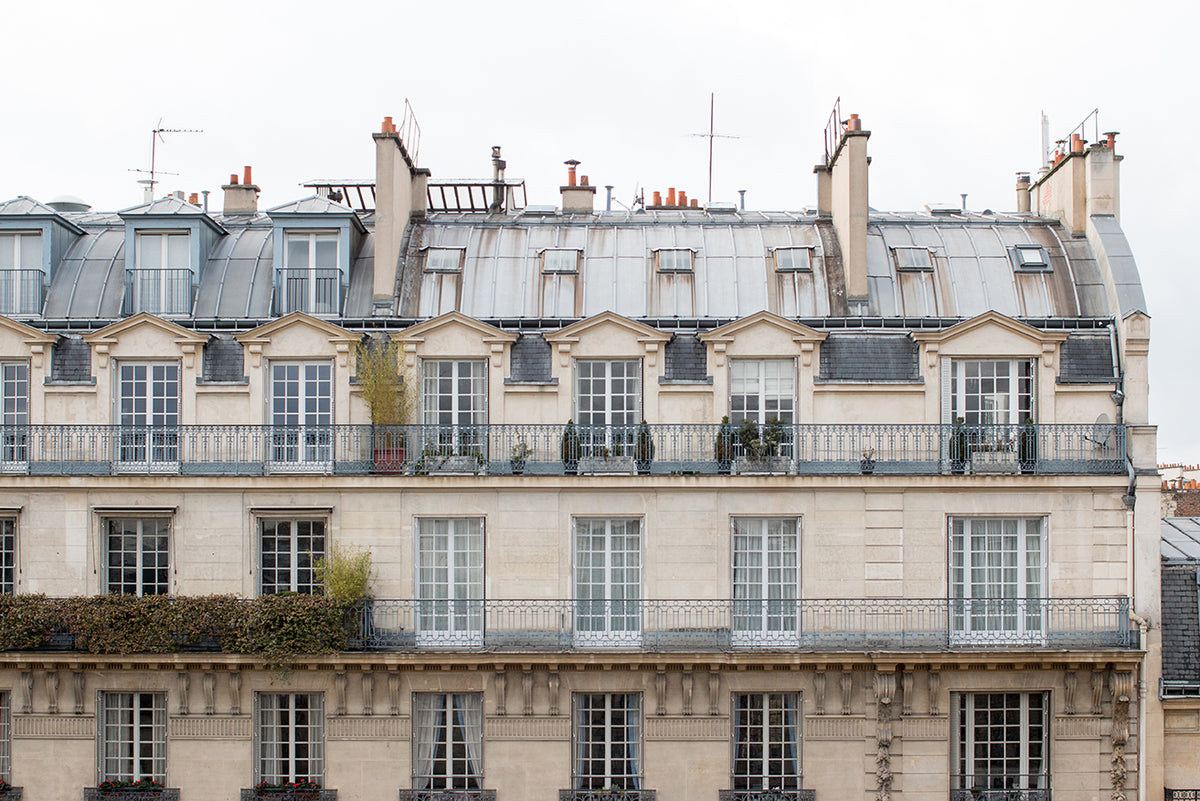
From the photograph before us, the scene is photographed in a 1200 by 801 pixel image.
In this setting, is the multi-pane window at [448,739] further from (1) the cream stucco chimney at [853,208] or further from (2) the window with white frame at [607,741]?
(1) the cream stucco chimney at [853,208]

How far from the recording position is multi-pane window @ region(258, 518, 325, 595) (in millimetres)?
18422

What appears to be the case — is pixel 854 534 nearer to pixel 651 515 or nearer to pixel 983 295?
pixel 651 515

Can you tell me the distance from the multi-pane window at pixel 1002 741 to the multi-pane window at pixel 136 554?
13.7 metres

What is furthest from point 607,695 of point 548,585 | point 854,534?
point 854,534

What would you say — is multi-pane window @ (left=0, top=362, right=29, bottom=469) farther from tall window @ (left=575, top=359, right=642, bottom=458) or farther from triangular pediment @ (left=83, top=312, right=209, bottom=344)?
tall window @ (left=575, top=359, right=642, bottom=458)

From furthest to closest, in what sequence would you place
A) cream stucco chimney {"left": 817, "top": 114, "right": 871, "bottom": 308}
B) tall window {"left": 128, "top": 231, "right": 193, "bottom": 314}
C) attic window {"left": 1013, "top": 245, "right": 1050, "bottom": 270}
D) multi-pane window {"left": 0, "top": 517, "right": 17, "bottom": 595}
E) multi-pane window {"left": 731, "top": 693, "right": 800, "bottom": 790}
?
attic window {"left": 1013, "top": 245, "right": 1050, "bottom": 270}
tall window {"left": 128, "top": 231, "right": 193, "bottom": 314}
cream stucco chimney {"left": 817, "top": 114, "right": 871, "bottom": 308}
multi-pane window {"left": 0, "top": 517, "right": 17, "bottom": 595}
multi-pane window {"left": 731, "top": 693, "right": 800, "bottom": 790}

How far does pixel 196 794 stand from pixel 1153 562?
1650cm

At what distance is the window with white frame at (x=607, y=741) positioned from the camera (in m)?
18.0

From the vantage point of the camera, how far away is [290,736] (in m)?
18.2

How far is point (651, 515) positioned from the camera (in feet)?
59.6

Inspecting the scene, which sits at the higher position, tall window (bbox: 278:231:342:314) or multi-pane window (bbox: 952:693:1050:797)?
tall window (bbox: 278:231:342:314)

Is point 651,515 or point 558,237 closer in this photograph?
point 651,515

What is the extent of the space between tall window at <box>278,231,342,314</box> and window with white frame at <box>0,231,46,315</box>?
451 cm

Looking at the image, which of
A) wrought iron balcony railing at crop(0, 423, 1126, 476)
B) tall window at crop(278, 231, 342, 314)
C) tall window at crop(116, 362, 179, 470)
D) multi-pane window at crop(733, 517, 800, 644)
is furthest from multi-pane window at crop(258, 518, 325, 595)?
multi-pane window at crop(733, 517, 800, 644)
